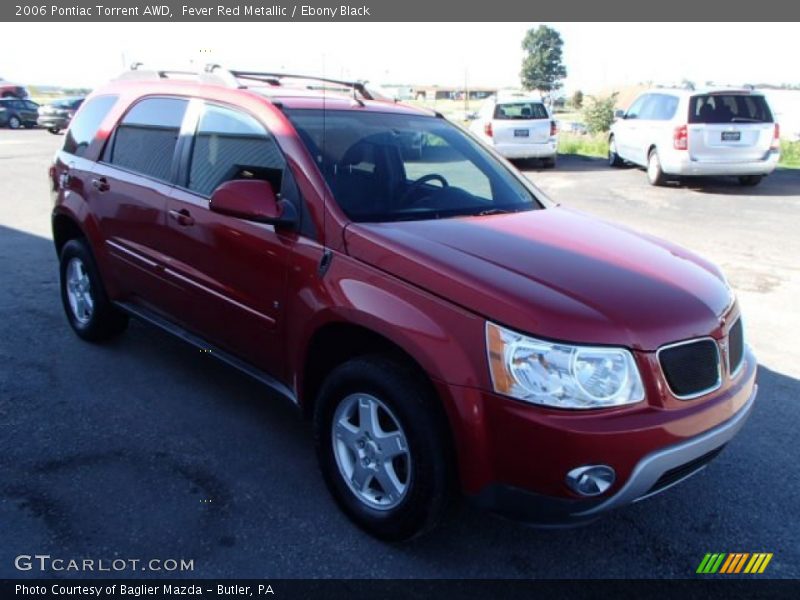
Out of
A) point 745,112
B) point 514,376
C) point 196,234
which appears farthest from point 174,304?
point 745,112

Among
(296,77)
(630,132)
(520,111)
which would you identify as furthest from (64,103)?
(296,77)

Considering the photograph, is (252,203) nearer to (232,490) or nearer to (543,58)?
(232,490)

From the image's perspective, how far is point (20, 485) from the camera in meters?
3.20

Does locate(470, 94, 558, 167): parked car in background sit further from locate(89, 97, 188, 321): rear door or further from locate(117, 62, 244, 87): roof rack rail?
locate(89, 97, 188, 321): rear door

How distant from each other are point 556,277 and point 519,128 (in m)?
14.0

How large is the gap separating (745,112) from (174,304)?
447 inches

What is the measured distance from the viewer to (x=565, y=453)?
7.62 ft

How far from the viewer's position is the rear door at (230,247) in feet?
10.7

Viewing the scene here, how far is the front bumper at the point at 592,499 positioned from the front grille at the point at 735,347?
38 centimetres

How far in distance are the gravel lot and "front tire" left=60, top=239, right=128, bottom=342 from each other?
12cm

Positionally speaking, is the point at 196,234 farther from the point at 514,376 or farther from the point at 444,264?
the point at 514,376

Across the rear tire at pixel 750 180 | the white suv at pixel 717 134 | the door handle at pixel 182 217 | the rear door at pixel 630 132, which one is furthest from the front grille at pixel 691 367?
the rear door at pixel 630 132

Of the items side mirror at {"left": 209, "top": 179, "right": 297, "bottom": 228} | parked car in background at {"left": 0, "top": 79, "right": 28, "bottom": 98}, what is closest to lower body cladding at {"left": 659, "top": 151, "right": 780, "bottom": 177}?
side mirror at {"left": 209, "top": 179, "right": 297, "bottom": 228}

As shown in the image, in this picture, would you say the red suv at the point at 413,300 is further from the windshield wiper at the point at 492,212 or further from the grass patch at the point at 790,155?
the grass patch at the point at 790,155
